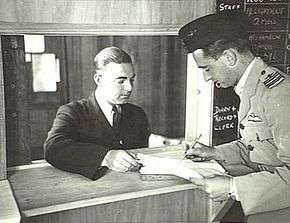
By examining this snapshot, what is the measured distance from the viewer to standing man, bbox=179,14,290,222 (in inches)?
48.6

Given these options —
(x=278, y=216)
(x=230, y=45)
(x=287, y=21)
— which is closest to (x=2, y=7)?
(x=230, y=45)

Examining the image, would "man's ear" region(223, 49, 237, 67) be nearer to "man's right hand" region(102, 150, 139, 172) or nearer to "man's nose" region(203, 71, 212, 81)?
"man's nose" region(203, 71, 212, 81)

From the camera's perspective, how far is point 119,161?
4.22ft

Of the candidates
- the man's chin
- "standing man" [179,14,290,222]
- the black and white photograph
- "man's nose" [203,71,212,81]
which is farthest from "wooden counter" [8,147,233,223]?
"man's nose" [203,71,212,81]

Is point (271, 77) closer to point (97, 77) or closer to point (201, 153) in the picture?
point (201, 153)

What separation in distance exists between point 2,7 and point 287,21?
34.6 inches

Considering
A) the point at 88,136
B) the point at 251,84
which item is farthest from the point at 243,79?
the point at 88,136

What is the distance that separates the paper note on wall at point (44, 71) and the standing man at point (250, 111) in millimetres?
401

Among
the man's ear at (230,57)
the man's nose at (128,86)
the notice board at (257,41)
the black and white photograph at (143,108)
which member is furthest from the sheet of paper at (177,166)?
the man's ear at (230,57)

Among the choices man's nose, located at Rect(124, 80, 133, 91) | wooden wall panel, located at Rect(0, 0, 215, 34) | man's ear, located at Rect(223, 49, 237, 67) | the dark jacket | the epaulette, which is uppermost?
wooden wall panel, located at Rect(0, 0, 215, 34)

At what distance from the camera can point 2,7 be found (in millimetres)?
1105

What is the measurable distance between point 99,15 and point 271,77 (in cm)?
55

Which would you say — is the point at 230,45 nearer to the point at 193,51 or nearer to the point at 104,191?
the point at 193,51

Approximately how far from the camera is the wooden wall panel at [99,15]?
1129 millimetres
